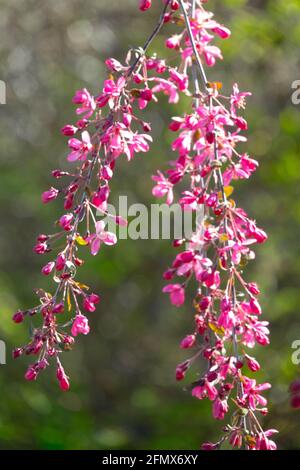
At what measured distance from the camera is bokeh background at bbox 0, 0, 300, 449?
476 centimetres

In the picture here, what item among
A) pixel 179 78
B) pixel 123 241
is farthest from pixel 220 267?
pixel 123 241

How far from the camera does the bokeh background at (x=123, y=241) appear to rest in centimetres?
476

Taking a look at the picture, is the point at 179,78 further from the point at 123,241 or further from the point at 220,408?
the point at 123,241

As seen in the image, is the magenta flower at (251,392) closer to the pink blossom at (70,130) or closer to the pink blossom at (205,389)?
the pink blossom at (205,389)

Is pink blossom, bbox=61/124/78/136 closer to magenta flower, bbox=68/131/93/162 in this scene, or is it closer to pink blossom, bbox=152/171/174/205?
magenta flower, bbox=68/131/93/162

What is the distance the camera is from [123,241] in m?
5.66

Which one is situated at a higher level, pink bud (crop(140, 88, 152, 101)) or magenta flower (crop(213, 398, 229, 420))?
pink bud (crop(140, 88, 152, 101))

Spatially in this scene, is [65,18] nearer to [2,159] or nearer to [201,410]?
[2,159]

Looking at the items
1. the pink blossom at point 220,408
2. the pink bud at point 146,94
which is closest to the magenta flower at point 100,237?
the pink bud at point 146,94

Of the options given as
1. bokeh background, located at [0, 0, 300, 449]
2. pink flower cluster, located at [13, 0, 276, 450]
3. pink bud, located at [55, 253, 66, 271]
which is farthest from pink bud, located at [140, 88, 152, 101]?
bokeh background, located at [0, 0, 300, 449]

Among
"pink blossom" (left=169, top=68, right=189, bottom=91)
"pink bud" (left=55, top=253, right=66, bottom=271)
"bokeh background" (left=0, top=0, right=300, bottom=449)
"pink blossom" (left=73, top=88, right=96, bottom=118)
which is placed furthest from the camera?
"bokeh background" (left=0, top=0, right=300, bottom=449)

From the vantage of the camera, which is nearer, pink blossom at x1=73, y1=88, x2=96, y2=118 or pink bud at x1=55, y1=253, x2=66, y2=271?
pink bud at x1=55, y1=253, x2=66, y2=271

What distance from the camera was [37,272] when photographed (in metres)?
6.37
